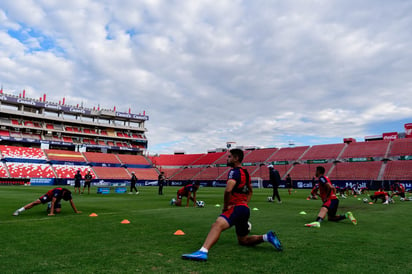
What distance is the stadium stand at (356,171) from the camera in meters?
45.8

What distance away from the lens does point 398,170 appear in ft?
147

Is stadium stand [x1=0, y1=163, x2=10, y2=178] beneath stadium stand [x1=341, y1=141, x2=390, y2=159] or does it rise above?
beneath

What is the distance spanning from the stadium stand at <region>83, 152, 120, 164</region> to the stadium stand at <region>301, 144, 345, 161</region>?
41650 millimetres

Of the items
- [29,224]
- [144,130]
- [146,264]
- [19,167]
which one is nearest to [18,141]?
[19,167]

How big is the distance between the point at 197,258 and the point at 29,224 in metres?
6.41

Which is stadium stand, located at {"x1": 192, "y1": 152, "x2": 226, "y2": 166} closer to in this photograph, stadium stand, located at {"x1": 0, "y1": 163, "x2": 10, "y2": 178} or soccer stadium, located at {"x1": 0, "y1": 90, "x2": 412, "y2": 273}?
soccer stadium, located at {"x1": 0, "y1": 90, "x2": 412, "y2": 273}

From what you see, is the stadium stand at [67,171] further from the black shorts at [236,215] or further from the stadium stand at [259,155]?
the black shorts at [236,215]

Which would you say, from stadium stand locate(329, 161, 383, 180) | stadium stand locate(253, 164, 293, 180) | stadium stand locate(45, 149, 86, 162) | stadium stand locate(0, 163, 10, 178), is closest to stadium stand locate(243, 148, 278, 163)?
stadium stand locate(253, 164, 293, 180)

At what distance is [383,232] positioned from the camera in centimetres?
743

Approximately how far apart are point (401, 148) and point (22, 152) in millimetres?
69554

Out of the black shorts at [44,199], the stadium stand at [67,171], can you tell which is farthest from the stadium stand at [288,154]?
the black shorts at [44,199]

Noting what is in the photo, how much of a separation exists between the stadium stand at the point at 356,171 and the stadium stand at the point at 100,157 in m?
45.8

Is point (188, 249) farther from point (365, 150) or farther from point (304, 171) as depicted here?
point (365, 150)

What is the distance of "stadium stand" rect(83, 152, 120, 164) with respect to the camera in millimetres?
64062
